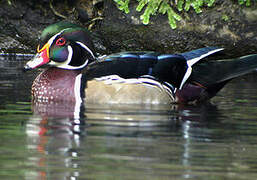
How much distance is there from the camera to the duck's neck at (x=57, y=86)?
702cm

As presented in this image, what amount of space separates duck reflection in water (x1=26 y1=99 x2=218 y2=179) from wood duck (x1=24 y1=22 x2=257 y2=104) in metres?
0.23

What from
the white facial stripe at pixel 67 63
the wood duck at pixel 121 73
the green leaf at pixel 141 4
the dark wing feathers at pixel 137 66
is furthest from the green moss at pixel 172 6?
the dark wing feathers at pixel 137 66

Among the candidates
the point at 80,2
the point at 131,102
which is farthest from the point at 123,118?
the point at 80,2

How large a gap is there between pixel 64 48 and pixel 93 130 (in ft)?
8.39

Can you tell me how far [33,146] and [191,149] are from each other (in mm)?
1104

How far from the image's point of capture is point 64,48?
24.6 feet

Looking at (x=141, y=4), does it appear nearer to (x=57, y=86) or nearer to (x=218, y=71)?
(x=218, y=71)

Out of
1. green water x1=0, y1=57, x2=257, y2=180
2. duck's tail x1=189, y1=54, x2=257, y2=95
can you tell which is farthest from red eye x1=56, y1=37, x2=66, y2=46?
duck's tail x1=189, y1=54, x2=257, y2=95

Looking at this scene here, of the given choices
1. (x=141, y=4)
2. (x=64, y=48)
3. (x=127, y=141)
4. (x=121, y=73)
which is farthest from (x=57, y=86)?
(x=141, y=4)

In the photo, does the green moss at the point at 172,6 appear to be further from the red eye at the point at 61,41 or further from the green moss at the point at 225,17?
the red eye at the point at 61,41

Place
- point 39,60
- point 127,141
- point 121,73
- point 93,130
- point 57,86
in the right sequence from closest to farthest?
point 127,141 < point 93,130 < point 121,73 < point 57,86 < point 39,60

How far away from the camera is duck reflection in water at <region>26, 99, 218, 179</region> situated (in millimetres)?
Result: 3979

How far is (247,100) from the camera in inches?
294

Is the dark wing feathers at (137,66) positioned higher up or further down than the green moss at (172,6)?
further down
